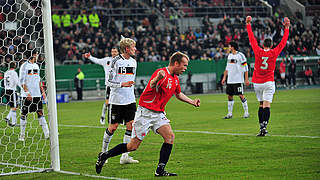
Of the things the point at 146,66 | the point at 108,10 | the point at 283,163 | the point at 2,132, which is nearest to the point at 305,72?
the point at 146,66

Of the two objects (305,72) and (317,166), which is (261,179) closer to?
(317,166)

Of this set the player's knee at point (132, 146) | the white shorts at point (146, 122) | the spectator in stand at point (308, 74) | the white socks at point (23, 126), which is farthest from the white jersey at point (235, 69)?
the spectator in stand at point (308, 74)

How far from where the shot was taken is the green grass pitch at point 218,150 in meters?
7.65

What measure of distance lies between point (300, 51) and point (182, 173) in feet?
113

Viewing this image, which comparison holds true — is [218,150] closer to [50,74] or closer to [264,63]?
[264,63]

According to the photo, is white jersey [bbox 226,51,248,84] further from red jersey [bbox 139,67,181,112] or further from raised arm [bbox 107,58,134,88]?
red jersey [bbox 139,67,181,112]

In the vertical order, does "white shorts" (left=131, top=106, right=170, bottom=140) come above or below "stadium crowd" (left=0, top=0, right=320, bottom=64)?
below

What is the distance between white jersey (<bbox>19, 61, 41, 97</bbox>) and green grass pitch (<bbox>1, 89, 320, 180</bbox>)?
1457 mm

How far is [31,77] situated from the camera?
12938 mm

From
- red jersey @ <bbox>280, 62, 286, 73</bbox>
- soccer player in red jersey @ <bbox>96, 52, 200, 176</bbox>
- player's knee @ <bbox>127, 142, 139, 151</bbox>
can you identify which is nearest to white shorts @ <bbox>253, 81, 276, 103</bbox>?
soccer player in red jersey @ <bbox>96, 52, 200, 176</bbox>

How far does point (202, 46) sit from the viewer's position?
1549 inches

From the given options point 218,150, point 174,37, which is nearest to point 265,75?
point 218,150

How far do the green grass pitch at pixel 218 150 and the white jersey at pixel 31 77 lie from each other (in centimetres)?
146

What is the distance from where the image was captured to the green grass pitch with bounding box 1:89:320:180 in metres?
7.65
